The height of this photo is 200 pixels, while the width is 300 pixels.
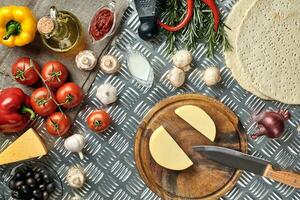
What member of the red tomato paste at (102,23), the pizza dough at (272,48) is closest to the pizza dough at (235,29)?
the pizza dough at (272,48)

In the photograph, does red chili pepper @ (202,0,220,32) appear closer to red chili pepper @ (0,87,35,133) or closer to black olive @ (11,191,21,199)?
red chili pepper @ (0,87,35,133)

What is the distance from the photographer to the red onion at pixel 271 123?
2.66 meters

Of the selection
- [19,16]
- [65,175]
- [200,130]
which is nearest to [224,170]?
[200,130]

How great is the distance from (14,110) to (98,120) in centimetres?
37

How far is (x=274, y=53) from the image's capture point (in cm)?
268

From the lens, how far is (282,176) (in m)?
2.62

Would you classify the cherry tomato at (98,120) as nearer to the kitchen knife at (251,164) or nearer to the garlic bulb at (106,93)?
the garlic bulb at (106,93)

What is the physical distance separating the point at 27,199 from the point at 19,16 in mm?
806

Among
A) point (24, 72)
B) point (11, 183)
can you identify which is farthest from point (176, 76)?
point (11, 183)

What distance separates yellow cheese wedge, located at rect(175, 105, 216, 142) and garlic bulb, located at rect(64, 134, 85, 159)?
45cm

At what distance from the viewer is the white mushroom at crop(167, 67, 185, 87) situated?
267cm

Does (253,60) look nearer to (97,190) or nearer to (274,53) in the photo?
(274,53)

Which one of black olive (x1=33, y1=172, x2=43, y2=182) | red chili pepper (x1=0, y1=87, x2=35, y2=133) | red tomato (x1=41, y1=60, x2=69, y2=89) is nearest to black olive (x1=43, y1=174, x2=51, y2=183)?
black olive (x1=33, y1=172, x2=43, y2=182)

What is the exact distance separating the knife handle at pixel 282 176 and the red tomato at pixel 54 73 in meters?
0.99
